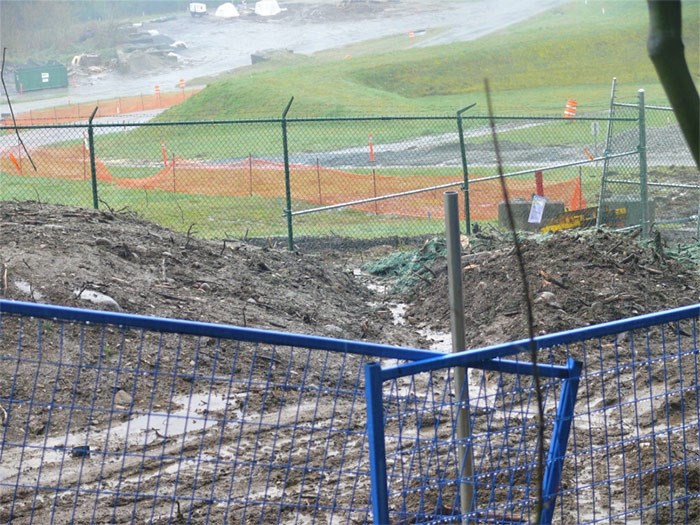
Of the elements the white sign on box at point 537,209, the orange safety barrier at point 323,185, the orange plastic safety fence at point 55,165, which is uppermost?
the white sign on box at point 537,209

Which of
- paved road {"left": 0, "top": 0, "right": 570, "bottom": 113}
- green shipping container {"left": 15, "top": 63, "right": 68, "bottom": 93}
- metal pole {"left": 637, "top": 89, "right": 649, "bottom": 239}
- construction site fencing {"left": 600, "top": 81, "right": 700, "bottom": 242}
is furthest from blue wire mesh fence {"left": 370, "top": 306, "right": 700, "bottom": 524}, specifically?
green shipping container {"left": 15, "top": 63, "right": 68, "bottom": 93}

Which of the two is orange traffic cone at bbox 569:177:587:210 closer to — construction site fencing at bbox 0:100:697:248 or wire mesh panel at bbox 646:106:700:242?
construction site fencing at bbox 0:100:697:248

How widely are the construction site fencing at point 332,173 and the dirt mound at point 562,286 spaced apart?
9.93ft

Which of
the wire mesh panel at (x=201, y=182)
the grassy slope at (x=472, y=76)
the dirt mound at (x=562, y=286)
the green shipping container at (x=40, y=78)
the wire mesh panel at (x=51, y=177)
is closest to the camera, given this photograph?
the dirt mound at (x=562, y=286)

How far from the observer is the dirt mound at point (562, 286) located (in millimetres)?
10202

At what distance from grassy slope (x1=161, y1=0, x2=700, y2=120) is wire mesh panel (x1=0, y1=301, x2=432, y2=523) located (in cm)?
3363

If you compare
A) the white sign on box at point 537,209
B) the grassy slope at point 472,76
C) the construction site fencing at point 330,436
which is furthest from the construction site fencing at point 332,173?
the construction site fencing at point 330,436

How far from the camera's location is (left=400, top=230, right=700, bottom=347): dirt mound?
10202 millimetres

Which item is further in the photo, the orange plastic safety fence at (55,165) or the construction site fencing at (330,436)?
the orange plastic safety fence at (55,165)

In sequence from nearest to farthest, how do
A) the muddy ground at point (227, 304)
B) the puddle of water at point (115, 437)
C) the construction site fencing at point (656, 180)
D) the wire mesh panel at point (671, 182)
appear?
1. the puddle of water at point (115, 437)
2. the muddy ground at point (227, 304)
3. the construction site fencing at point (656, 180)
4. the wire mesh panel at point (671, 182)

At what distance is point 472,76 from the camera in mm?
56375

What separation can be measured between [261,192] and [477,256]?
477 inches

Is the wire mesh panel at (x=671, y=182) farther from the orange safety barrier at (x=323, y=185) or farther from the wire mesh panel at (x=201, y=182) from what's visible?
the wire mesh panel at (x=201, y=182)

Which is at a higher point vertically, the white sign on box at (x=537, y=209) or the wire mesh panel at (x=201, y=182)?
the white sign on box at (x=537, y=209)
